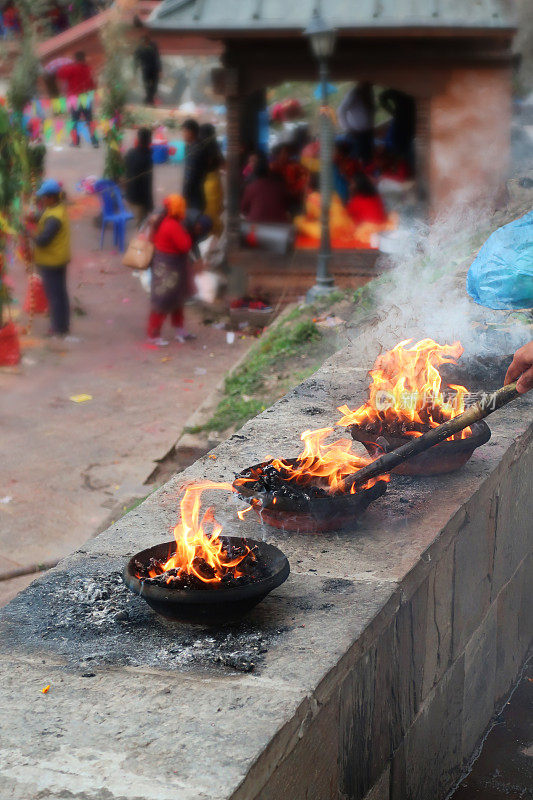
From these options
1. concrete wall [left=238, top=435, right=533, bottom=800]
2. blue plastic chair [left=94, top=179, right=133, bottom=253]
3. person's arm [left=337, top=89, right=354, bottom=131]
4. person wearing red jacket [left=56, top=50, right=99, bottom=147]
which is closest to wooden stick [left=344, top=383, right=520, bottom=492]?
concrete wall [left=238, top=435, right=533, bottom=800]

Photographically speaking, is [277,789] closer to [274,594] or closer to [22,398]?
[274,594]

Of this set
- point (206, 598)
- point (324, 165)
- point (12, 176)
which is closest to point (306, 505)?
point (206, 598)

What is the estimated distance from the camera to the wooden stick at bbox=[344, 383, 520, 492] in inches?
165

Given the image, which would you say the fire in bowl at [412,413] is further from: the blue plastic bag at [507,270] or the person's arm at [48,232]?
the person's arm at [48,232]

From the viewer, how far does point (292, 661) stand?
10.7ft

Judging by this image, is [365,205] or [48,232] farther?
[365,205]

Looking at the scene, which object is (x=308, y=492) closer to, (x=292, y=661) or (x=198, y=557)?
(x=198, y=557)

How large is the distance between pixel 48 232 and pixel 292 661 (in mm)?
10208

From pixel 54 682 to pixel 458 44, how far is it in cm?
1070

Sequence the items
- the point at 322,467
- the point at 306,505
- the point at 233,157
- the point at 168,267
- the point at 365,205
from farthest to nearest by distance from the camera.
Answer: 1. the point at 365,205
2. the point at 233,157
3. the point at 168,267
4. the point at 322,467
5. the point at 306,505

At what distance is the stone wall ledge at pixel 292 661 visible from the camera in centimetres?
283

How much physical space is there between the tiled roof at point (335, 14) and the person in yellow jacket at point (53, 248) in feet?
8.29

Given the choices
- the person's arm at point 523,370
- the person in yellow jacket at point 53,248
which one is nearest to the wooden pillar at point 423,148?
the person in yellow jacket at point 53,248

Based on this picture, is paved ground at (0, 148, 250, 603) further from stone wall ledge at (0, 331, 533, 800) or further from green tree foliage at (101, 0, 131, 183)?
green tree foliage at (101, 0, 131, 183)
